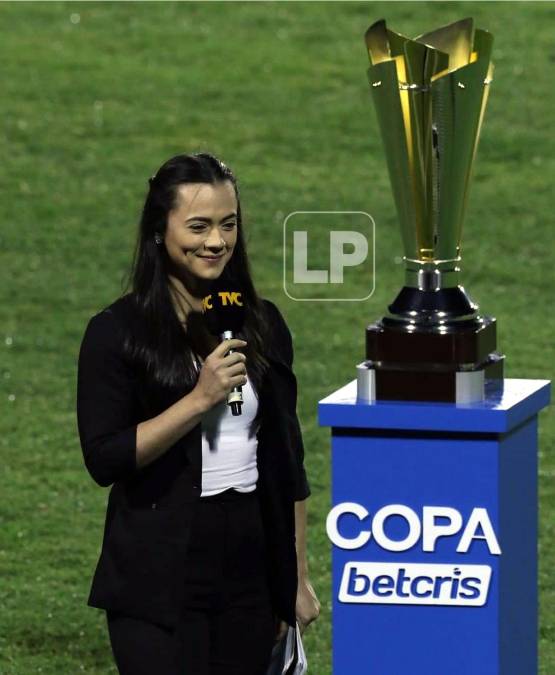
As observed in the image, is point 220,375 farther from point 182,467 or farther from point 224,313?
point 182,467

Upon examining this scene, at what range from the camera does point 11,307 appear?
13039 millimetres

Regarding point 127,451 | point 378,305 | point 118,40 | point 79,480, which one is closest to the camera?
point 127,451

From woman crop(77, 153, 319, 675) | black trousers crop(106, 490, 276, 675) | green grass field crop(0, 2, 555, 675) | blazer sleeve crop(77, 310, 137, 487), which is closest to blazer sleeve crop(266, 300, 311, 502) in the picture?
woman crop(77, 153, 319, 675)

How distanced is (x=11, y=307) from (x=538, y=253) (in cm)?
351

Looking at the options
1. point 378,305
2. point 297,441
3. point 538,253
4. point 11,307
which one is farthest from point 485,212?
point 297,441

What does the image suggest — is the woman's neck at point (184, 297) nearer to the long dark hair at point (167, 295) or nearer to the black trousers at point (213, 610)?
the long dark hair at point (167, 295)

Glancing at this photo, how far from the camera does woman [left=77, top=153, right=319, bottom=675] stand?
16.0 ft

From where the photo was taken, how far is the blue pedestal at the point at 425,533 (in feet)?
15.8

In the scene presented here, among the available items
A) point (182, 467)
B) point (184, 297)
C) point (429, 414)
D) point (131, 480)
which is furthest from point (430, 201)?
point (131, 480)

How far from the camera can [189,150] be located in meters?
14.8

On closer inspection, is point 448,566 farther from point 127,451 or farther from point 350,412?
point 127,451

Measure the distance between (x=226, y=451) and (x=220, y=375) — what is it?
333mm

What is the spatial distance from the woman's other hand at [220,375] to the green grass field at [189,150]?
11.8 ft

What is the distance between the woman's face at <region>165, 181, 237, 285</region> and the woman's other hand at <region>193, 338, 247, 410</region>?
1.01ft
